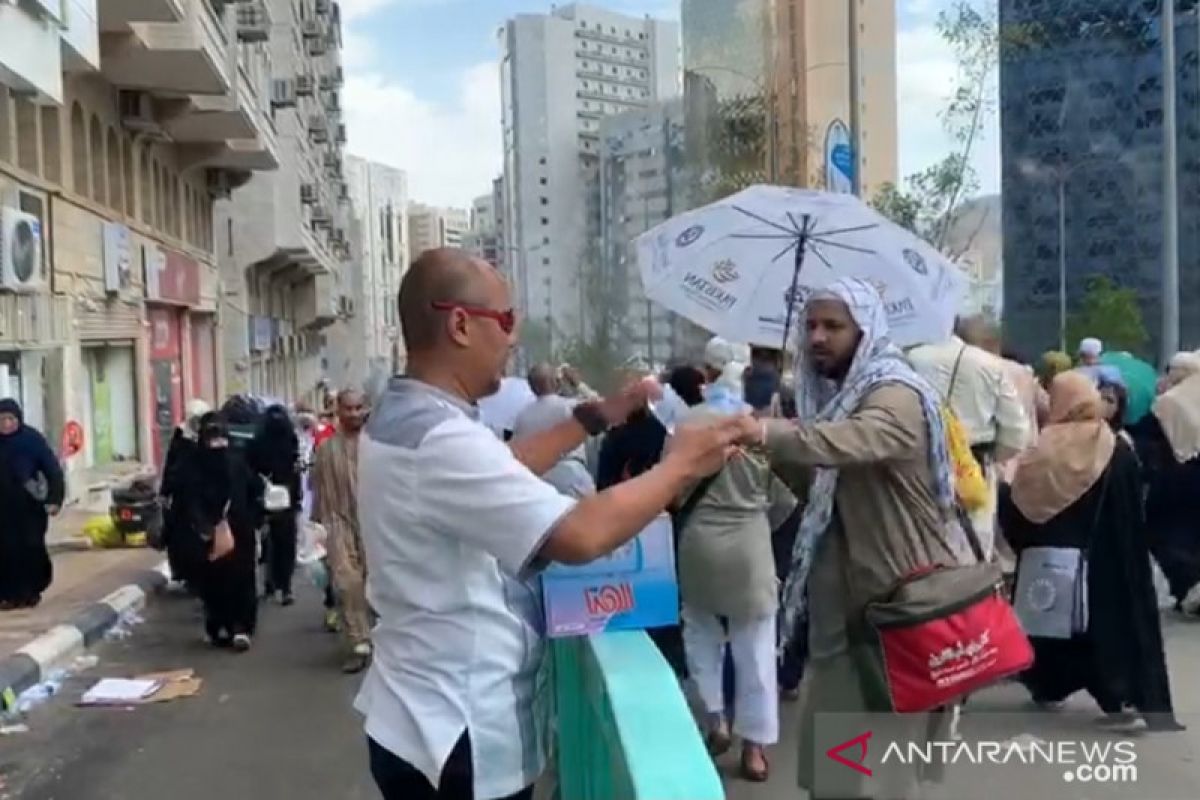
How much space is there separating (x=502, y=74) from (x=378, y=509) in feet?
241

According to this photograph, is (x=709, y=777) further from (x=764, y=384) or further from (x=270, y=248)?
(x=270, y=248)

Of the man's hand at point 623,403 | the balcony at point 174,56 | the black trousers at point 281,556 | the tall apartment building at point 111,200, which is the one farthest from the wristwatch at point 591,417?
the balcony at point 174,56

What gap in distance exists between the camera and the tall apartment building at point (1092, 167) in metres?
37.0

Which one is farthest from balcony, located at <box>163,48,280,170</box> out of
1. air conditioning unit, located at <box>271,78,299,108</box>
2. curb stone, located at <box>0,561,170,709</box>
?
curb stone, located at <box>0,561,170,709</box>

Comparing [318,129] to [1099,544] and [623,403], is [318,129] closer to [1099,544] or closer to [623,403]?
[1099,544]

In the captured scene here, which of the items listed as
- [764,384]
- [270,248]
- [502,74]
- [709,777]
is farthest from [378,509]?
[502,74]

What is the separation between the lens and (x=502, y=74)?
7350 centimetres

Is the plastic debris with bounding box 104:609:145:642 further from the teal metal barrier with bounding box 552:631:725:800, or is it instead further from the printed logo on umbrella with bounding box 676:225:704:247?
the teal metal barrier with bounding box 552:631:725:800

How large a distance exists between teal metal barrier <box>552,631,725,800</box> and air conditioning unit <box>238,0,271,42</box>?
89.7ft

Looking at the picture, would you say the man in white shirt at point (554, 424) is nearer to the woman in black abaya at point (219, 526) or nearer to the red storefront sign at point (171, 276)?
the woman in black abaya at point (219, 526)

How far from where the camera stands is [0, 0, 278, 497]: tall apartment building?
15.0 m

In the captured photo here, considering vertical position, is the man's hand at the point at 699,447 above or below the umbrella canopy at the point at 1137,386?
above

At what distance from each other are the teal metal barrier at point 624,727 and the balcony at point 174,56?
1753 centimetres

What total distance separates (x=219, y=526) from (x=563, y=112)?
60799 millimetres
